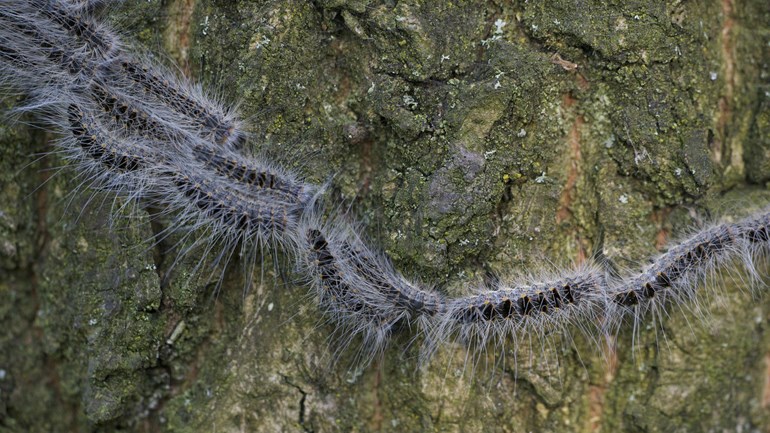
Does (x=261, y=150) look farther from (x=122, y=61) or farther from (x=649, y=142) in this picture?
(x=649, y=142)

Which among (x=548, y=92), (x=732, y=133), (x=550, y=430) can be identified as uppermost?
(x=732, y=133)

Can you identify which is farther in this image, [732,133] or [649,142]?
[732,133]

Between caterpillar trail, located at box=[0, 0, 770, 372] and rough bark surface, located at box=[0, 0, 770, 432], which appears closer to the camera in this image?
rough bark surface, located at box=[0, 0, 770, 432]

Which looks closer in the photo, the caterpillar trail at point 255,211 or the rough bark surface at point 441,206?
the rough bark surface at point 441,206

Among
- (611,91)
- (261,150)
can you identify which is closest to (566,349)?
(611,91)

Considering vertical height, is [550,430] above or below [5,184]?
above
